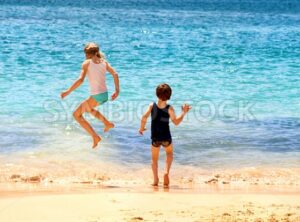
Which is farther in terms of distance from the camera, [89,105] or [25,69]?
[25,69]

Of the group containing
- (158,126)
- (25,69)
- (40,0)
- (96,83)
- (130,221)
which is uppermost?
(40,0)

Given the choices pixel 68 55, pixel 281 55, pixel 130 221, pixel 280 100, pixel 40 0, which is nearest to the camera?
pixel 130 221

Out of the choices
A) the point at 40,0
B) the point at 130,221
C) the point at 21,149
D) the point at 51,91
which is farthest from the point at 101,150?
the point at 40,0

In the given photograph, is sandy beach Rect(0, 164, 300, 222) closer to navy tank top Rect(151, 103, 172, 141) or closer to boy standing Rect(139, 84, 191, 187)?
boy standing Rect(139, 84, 191, 187)

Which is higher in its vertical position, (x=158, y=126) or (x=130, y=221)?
(x=158, y=126)

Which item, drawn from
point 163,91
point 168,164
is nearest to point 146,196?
point 168,164

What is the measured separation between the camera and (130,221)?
588 centimetres

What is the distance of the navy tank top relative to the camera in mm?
7805

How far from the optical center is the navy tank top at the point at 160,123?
25.6 feet

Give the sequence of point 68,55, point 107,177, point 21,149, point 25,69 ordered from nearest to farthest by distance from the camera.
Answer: point 107,177 < point 21,149 < point 25,69 < point 68,55

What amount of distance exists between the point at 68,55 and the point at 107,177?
610 inches

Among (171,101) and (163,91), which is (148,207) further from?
(171,101)

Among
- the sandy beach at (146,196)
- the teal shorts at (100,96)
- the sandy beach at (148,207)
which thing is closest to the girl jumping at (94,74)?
the teal shorts at (100,96)

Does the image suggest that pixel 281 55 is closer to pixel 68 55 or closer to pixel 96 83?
pixel 68 55
